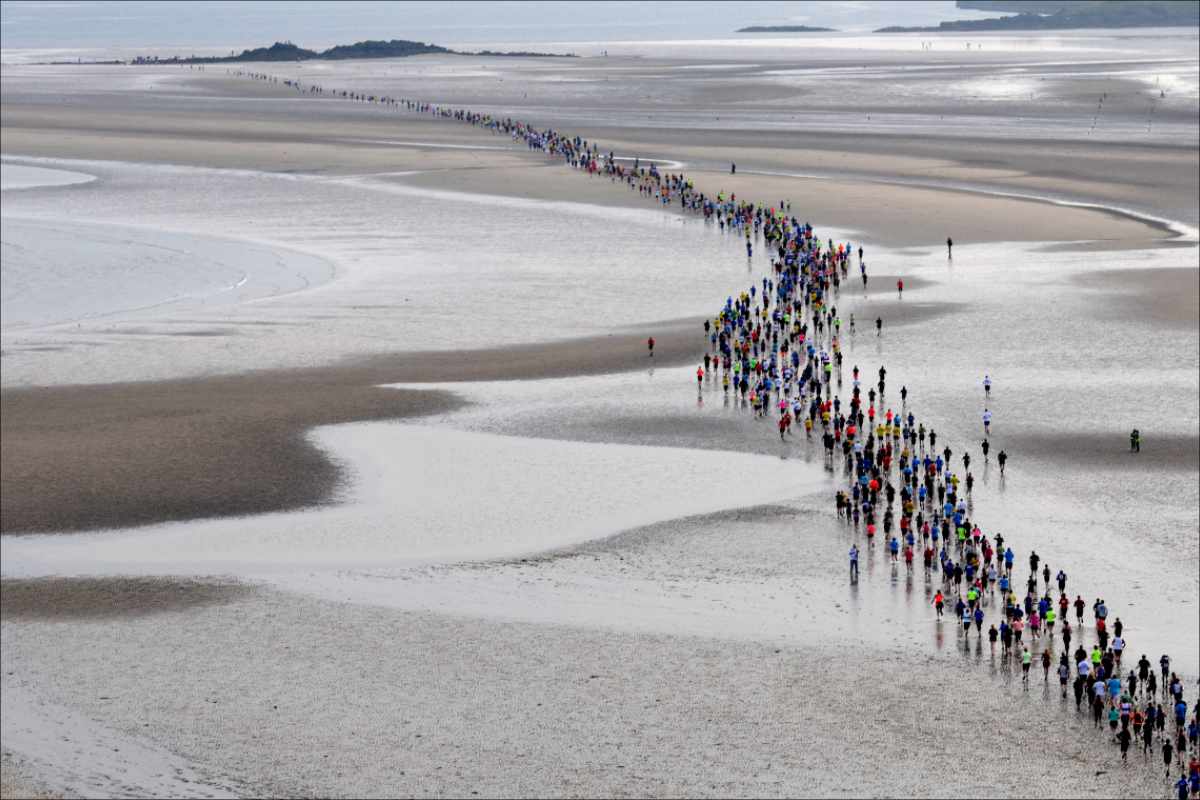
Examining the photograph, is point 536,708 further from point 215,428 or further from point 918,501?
point 215,428

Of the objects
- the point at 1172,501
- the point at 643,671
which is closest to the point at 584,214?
the point at 1172,501

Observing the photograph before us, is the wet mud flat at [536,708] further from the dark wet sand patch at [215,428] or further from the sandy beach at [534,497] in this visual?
the dark wet sand patch at [215,428]

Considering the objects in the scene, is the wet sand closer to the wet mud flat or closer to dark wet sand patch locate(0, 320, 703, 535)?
dark wet sand patch locate(0, 320, 703, 535)

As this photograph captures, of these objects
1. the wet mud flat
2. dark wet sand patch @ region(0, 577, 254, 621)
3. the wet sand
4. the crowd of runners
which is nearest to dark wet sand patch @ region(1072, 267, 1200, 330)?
the wet sand

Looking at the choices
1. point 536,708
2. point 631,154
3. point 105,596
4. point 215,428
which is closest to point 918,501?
point 536,708

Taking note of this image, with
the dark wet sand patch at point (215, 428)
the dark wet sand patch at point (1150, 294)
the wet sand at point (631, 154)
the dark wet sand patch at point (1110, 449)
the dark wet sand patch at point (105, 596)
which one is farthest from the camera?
the wet sand at point (631, 154)

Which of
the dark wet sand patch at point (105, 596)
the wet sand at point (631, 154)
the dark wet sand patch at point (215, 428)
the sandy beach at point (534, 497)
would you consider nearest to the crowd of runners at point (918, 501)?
the sandy beach at point (534, 497)
